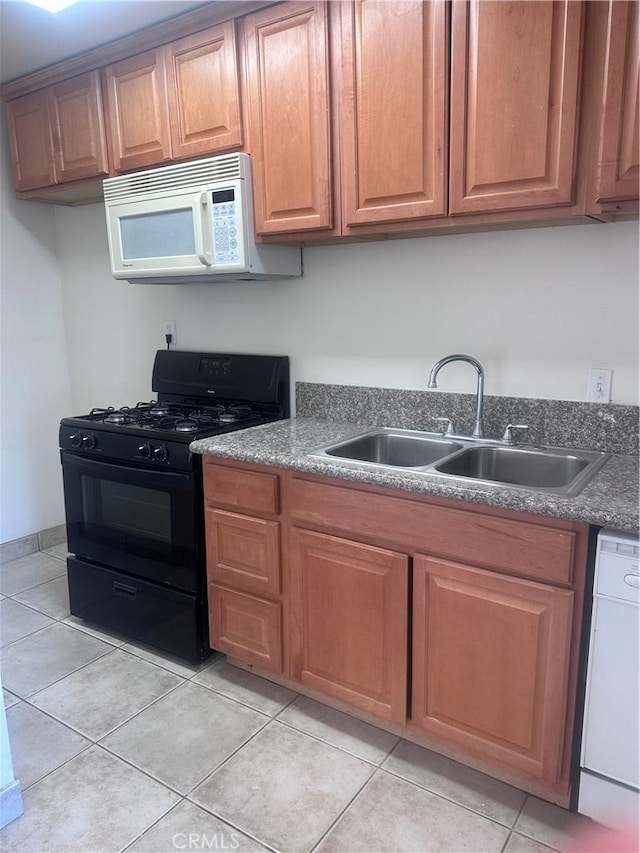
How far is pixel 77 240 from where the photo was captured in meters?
3.33

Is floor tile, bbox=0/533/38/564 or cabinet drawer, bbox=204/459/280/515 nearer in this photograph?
cabinet drawer, bbox=204/459/280/515

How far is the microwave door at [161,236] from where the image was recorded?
88.4 inches

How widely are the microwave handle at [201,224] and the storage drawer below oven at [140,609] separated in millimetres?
1269

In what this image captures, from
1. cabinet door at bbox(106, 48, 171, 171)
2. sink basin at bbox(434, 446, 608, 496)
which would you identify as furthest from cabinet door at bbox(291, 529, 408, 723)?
cabinet door at bbox(106, 48, 171, 171)

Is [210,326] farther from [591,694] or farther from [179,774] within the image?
[591,694]

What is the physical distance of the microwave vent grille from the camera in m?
2.15

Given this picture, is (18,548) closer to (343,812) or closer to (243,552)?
(243,552)

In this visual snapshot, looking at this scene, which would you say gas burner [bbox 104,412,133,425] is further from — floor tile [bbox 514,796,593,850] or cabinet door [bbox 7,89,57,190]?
floor tile [bbox 514,796,593,850]

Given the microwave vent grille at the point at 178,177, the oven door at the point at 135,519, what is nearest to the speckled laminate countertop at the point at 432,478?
the oven door at the point at 135,519

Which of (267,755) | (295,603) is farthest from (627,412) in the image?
(267,755)

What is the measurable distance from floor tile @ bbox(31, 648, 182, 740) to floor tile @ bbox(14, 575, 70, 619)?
21.1 inches

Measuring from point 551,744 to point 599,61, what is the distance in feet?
5.73

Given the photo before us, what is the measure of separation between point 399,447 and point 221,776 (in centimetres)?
122

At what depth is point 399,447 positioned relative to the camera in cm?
224
